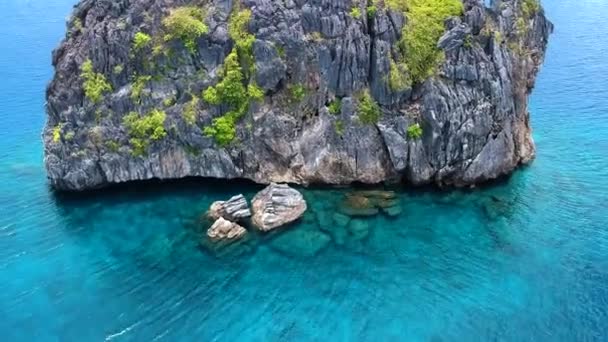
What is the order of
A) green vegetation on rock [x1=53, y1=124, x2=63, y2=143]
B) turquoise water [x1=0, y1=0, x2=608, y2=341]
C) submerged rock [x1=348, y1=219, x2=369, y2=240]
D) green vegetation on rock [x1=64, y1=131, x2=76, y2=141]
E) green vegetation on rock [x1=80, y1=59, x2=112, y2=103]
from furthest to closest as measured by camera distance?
green vegetation on rock [x1=53, y1=124, x2=63, y2=143], green vegetation on rock [x1=64, y1=131, x2=76, y2=141], green vegetation on rock [x1=80, y1=59, x2=112, y2=103], submerged rock [x1=348, y1=219, x2=369, y2=240], turquoise water [x1=0, y1=0, x2=608, y2=341]

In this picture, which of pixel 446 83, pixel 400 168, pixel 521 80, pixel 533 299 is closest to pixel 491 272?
pixel 533 299

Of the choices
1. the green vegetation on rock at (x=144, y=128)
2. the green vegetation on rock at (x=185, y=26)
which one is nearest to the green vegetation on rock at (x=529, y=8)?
the green vegetation on rock at (x=185, y=26)

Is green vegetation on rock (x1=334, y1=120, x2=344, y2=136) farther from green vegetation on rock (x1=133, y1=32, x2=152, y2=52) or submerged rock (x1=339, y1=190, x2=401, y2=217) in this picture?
green vegetation on rock (x1=133, y1=32, x2=152, y2=52)

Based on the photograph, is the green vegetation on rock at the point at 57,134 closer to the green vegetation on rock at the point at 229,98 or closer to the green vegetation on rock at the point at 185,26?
the green vegetation on rock at the point at 185,26

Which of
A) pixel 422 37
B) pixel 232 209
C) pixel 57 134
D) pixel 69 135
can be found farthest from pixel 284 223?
pixel 57 134

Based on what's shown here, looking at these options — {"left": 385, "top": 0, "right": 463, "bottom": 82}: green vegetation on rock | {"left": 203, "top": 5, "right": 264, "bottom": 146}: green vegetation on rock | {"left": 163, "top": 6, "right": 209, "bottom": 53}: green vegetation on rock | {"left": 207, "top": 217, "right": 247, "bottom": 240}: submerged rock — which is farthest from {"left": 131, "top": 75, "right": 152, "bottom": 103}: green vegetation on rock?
{"left": 385, "top": 0, "right": 463, "bottom": 82}: green vegetation on rock

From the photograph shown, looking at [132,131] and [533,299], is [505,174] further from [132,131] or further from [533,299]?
[132,131]

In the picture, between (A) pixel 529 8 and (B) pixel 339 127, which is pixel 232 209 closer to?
(B) pixel 339 127

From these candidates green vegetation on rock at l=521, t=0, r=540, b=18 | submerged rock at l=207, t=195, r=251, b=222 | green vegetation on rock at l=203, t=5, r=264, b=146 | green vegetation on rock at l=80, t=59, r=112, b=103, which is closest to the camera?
submerged rock at l=207, t=195, r=251, b=222
